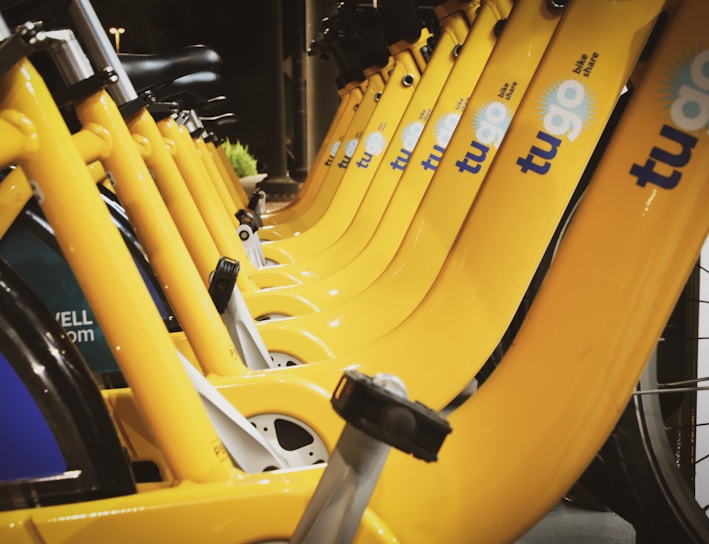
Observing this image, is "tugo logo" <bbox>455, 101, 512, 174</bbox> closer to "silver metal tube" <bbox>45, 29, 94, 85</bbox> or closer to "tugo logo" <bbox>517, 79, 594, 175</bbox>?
"tugo logo" <bbox>517, 79, 594, 175</bbox>

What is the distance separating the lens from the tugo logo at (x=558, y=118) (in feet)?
3.43

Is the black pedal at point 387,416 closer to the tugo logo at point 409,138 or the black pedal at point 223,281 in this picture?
the black pedal at point 223,281

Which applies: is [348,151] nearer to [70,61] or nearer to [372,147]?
[372,147]

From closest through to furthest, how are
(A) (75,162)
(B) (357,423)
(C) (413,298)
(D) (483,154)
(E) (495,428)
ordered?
(B) (357,423) < (A) (75,162) < (E) (495,428) < (D) (483,154) < (C) (413,298)

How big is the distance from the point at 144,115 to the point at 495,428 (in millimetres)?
932

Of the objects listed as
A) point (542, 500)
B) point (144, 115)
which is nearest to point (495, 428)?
point (542, 500)

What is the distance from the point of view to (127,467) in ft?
2.77

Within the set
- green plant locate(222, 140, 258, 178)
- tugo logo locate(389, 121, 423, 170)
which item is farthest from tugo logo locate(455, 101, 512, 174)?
green plant locate(222, 140, 258, 178)

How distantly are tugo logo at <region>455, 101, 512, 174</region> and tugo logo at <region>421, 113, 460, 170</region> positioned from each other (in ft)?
1.59

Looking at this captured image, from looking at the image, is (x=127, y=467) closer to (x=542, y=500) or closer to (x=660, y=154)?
(x=542, y=500)

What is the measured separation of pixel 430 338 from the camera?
1.26 m

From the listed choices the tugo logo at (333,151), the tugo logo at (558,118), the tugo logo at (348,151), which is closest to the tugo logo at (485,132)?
the tugo logo at (558,118)

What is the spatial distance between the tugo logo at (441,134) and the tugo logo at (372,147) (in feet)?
3.42

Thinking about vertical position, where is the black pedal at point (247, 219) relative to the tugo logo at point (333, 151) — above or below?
above
